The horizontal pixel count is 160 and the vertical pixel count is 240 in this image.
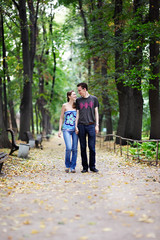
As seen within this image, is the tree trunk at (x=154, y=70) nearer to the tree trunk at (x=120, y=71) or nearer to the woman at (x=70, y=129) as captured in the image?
the tree trunk at (x=120, y=71)

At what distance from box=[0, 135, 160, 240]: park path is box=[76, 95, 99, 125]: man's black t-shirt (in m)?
1.38

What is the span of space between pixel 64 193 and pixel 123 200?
1.15 meters

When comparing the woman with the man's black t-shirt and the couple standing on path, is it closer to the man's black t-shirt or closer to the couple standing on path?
the couple standing on path

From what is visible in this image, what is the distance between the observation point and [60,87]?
3366cm

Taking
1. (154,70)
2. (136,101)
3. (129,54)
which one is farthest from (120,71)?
(154,70)

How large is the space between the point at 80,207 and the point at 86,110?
3478 mm

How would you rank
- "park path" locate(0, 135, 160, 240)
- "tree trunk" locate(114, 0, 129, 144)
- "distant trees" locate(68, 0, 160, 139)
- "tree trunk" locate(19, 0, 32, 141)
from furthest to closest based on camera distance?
"tree trunk" locate(19, 0, 32, 141)
"tree trunk" locate(114, 0, 129, 144)
"distant trees" locate(68, 0, 160, 139)
"park path" locate(0, 135, 160, 240)

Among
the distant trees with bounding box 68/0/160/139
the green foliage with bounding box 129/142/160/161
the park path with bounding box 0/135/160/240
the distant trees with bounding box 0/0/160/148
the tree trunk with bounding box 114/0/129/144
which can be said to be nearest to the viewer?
the park path with bounding box 0/135/160/240

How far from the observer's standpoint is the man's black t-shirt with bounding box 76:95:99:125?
25.0 feet

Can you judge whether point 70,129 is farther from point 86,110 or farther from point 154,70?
point 154,70

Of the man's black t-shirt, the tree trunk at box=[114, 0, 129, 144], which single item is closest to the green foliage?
the man's black t-shirt

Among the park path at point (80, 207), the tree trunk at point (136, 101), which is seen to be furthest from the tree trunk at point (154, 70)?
the park path at point (80, 207)

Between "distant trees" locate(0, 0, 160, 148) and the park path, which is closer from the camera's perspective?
the park path

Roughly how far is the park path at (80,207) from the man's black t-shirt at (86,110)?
1384 mm
